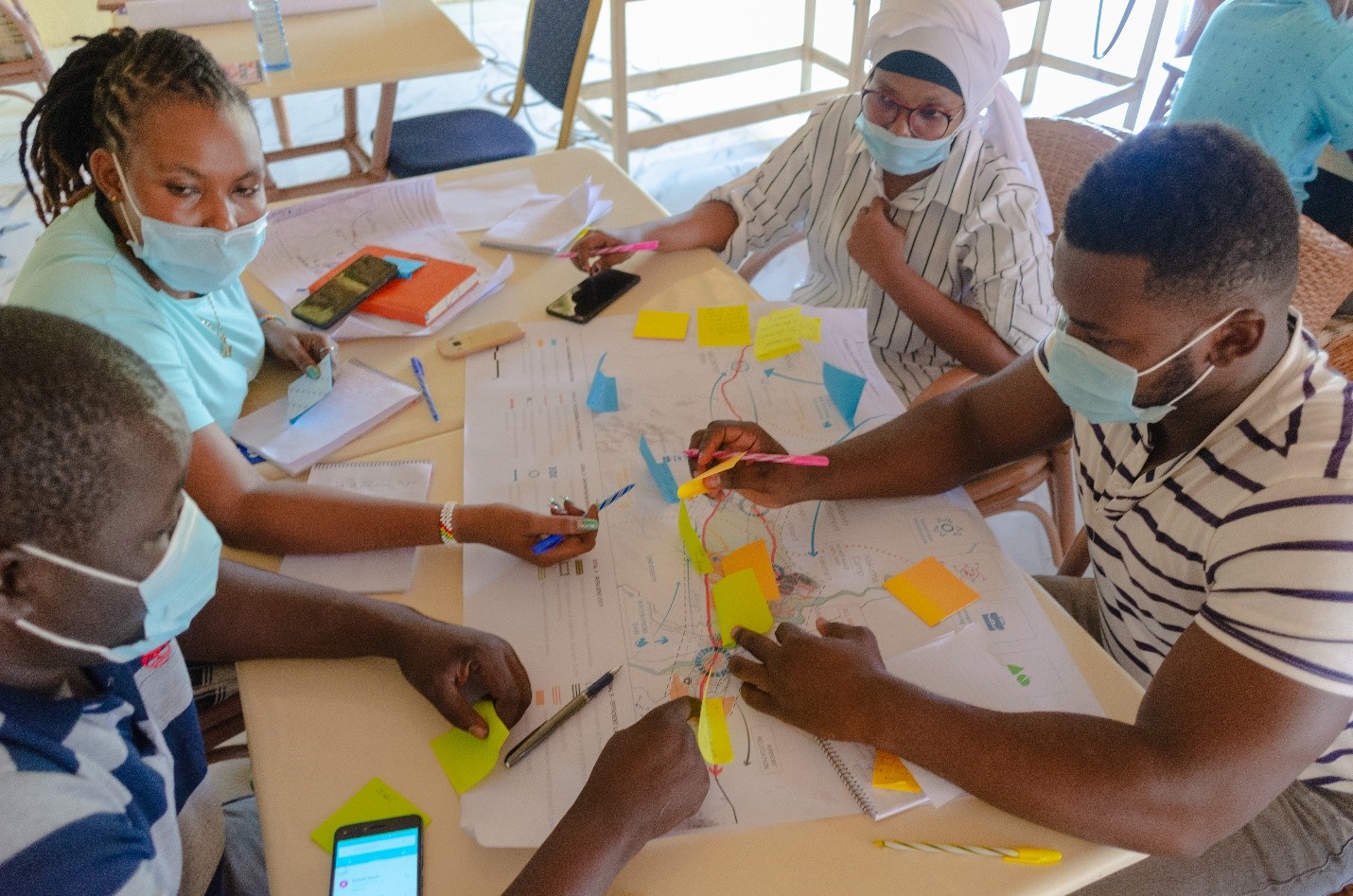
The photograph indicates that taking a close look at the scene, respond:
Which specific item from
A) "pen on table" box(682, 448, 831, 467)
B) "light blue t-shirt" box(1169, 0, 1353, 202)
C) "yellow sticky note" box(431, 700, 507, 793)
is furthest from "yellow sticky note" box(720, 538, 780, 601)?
"light blue t-shirt" box(1169, 0, 1353, 202)

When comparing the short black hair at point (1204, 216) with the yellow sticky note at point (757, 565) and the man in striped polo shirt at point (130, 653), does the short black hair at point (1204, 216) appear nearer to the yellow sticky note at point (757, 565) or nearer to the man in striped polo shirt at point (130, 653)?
the yellow sticky note at point (757, 565)

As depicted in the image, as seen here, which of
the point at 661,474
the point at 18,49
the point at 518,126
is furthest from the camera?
the point at 18,49

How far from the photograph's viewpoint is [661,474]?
1260 mm

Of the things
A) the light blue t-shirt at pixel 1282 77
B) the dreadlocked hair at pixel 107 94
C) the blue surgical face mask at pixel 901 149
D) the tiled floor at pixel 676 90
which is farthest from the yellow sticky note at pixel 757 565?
the tiled floor at pixel 676 90

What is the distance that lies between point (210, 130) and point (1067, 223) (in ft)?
3.84

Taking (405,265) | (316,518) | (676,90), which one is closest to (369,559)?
(316,518)

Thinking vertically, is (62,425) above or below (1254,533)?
above

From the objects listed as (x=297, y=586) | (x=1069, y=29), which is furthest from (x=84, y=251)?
(x=1069, y=29)

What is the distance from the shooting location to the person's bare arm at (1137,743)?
2.73 feet

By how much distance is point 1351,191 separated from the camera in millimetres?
2652

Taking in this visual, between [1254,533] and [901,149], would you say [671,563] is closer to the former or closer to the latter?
[1254,533]

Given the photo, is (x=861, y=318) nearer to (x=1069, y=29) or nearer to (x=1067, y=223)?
(x=1067, y=223)

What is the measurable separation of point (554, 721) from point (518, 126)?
2.58 meters

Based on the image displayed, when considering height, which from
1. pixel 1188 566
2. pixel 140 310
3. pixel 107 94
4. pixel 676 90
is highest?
pixel 107 94
